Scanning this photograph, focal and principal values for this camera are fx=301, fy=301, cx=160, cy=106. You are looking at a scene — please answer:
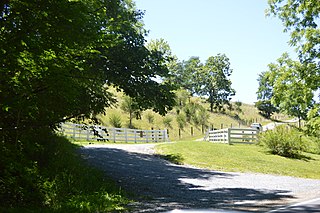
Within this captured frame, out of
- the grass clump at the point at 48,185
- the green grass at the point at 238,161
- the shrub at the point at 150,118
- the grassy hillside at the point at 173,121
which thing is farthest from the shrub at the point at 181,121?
the grass clump at the point at 48,185

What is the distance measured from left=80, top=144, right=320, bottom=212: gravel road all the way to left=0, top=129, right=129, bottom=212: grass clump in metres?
0.88

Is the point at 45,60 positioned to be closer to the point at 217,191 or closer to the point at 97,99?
the point at 97,99

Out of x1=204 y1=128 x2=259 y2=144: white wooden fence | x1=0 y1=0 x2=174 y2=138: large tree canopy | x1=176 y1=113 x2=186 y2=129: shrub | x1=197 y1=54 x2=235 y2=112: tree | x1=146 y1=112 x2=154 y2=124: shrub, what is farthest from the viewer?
x1=197 y1=54 x2=235 y2=112: tree

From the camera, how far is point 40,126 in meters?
6.94

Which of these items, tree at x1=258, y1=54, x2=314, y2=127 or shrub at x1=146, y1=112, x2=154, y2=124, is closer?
tree at x1=258, y1=54, x2=314, y2=127

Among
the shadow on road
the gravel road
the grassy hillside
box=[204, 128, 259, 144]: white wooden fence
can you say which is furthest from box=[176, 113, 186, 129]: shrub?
the shadow on road

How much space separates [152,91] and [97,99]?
14.3 ft

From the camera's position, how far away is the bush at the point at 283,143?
21938 mm

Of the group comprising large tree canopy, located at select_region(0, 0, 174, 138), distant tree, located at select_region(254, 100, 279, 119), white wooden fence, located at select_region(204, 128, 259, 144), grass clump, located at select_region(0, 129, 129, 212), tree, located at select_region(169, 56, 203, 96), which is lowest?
grass clump, located at select_region(0, 129, 129, 212)

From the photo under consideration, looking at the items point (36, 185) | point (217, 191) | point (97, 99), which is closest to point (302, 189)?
point (217, 191)

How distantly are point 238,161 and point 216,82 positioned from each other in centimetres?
5993

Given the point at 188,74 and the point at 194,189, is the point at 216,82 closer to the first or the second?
the point at 188,74

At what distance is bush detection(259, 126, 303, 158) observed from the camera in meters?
21.9

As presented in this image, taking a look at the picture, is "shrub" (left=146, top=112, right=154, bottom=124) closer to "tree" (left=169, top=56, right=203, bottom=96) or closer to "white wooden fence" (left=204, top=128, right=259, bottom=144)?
"white wooden fence" (left=204, top=128, right=259, bottom=144)
